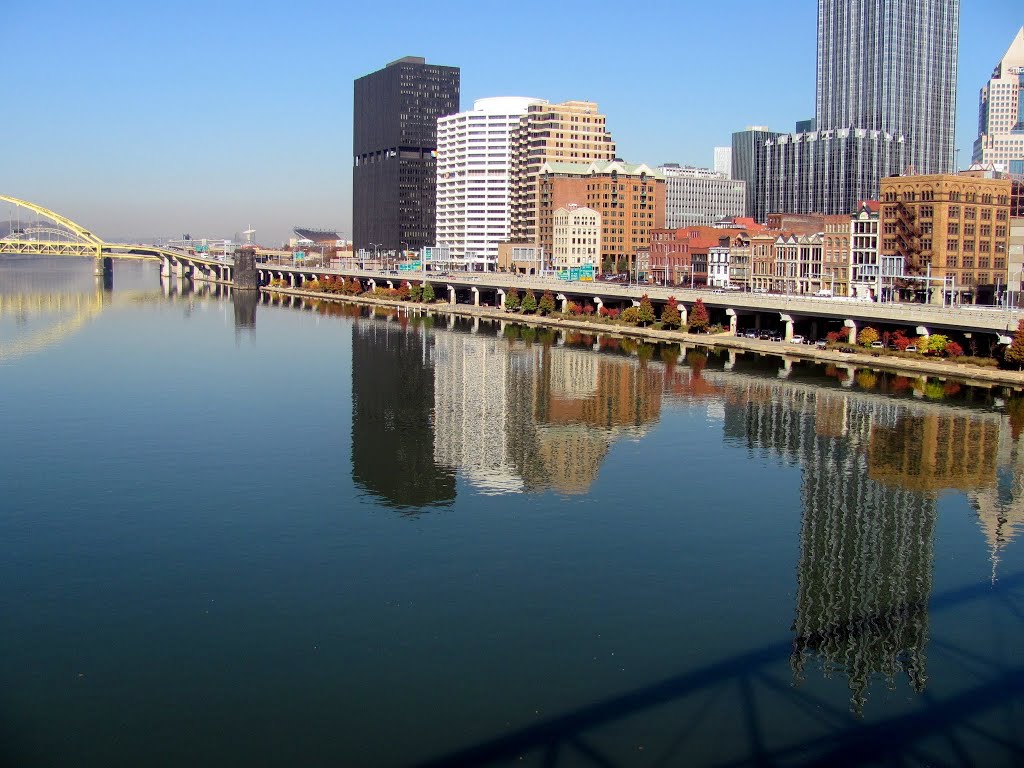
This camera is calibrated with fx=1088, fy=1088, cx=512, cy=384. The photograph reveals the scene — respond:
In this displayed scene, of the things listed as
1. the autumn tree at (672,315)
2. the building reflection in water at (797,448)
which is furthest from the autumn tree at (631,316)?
the building reflection in water at (797,448)

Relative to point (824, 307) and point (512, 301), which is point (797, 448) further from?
point (512, 301)

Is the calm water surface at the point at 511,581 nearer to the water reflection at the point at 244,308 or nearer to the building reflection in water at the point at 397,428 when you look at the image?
the building reflection in water at the point at 397,428

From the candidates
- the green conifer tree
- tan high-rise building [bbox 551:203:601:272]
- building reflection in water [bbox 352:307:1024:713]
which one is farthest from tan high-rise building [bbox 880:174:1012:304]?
tan high-rise building [bbox 551:203:601:272]

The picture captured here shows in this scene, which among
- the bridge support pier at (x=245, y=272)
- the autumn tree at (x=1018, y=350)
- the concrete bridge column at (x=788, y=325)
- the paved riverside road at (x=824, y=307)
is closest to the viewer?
the autumn tree at (x=1018, y=350)

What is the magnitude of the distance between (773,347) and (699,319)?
12863mm

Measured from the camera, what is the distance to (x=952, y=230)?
94.8m

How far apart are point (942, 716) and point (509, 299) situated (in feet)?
344

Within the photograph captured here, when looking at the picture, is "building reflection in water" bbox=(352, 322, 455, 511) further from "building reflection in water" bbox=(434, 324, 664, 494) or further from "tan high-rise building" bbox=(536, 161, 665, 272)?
"tan high-rise building" bbox=(536, 161, 665, 272)

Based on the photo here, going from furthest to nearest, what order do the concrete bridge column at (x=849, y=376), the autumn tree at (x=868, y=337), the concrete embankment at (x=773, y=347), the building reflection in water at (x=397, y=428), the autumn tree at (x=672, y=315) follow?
Answer: the autumn tree at (x=672, y=315)
the autumn tree at (x=868, y=337)
the concrete embankment at (x=773, y=347)
the concrete bridge column at (x=849, y=376)
the building reflection in water at (x=397, y=428)

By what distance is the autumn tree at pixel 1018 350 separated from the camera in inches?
2618

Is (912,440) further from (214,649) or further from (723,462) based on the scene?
(214,649)

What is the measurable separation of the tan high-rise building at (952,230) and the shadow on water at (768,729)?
249 ft

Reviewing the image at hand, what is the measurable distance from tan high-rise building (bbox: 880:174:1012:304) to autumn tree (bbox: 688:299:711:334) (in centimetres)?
1726

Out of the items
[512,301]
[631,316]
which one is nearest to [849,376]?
[631,316]
